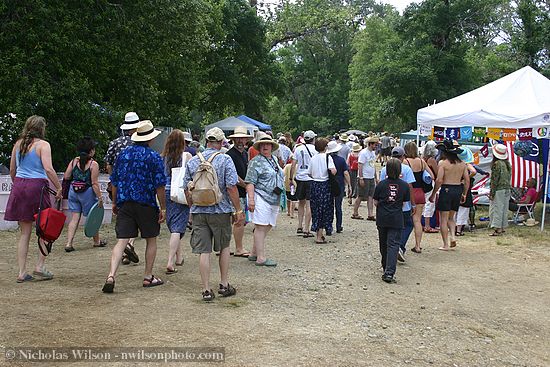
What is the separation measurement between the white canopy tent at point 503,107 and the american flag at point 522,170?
69 cm

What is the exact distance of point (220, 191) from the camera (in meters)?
6.16

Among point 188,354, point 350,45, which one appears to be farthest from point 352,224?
point 350,45

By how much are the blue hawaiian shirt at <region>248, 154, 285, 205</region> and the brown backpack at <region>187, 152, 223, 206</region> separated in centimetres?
167

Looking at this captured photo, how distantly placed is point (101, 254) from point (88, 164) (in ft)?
4.27

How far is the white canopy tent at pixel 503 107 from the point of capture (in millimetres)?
12289

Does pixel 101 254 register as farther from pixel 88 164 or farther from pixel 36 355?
pixel 36 355

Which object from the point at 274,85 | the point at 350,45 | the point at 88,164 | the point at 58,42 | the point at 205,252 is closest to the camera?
the point at 205,252

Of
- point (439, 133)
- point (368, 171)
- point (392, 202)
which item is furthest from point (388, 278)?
point (439, 133)

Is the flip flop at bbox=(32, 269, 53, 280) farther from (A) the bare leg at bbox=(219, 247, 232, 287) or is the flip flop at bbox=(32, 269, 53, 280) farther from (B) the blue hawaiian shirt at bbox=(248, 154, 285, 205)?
(B) the blue hawaiian shirt at bbox=(248, 154, 285, 205)

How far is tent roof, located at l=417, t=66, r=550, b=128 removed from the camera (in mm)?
12305

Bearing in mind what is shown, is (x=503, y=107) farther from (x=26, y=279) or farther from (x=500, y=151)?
(x=26, y=279)

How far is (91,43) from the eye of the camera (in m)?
12.5

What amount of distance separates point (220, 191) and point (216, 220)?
300 mm

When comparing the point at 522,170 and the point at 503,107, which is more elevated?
the point at 503,107
